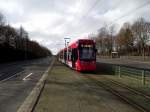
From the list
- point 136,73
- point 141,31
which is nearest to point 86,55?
point 136,73

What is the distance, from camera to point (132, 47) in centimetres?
12225

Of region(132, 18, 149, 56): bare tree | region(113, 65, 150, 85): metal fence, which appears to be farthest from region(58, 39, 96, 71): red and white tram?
region(132, 18, 149, 56): bare tree

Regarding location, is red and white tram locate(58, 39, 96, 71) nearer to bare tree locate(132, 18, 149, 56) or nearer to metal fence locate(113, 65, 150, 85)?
metal fence locate(113, 65, 150, 85)

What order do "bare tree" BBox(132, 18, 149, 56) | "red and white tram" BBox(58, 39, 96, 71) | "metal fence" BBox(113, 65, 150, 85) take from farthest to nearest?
"bare tree" BBox(132, 18, 149, 56) < "red and white tram" BBox(58, 39, 96, 71) < "metal fence" BBox(113, 65, 150, 85)

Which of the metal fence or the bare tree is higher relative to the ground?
the bare tree

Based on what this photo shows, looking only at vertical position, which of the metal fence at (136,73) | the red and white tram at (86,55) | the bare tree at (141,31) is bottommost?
the metal fence at (136,73)

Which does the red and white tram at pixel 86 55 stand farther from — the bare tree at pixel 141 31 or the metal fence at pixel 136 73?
the bare tree at pixel 141 31

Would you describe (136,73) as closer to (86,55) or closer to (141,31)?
(86,55)

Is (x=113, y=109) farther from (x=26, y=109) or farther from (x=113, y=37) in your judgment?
(x=113, y=37)

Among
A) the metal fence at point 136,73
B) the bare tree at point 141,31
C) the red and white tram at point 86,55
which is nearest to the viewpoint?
the metal fence at point 136,73

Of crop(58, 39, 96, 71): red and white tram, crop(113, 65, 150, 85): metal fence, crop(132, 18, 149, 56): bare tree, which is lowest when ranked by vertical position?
crop(113, 65, 150, 85): metal fence

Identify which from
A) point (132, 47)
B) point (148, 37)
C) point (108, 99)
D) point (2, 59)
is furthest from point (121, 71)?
point (132, 47)

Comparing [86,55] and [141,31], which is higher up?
[141,31]

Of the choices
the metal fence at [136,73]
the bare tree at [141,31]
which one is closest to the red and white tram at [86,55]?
the metal fence at [136,73]
